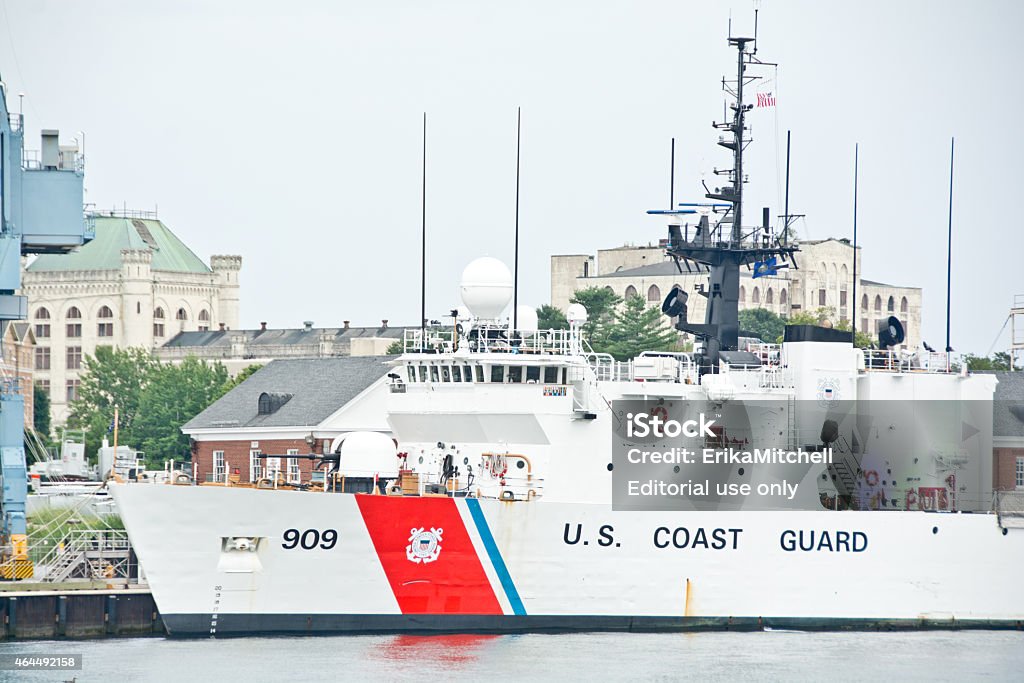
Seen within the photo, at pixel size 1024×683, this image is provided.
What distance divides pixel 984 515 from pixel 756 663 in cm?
835

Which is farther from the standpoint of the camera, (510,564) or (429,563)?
(510,564)

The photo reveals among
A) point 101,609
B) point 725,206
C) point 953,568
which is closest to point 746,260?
point 725,206

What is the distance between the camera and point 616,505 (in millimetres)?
40812

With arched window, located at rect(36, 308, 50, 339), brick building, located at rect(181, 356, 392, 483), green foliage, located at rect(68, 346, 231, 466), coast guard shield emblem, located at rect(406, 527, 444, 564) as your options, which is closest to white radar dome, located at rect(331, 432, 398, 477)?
coast guard shield emblem, located at rect(406, 527, 444, 564)

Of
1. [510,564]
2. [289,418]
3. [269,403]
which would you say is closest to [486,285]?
[510,564]

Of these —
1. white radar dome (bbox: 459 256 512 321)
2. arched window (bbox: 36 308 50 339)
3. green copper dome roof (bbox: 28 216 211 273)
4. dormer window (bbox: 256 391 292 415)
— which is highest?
green copper dome roof (bbox: 28 216 211 273)

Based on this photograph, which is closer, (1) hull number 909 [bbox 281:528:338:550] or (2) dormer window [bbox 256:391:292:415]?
(1) hull number 909 [bbox 281:528:338:550]

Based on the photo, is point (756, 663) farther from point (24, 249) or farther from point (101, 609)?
point (24, 249)

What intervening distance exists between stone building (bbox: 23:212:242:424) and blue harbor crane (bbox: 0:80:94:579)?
84.3m

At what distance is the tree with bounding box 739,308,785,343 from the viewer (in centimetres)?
10438

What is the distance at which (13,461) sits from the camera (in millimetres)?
44312

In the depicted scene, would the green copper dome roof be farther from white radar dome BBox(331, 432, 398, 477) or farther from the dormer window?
white radar dome BBox(331, 432, 398, 477)

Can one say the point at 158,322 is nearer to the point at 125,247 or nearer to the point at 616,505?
the point at 125,247

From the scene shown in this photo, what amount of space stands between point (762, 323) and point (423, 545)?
7040 cm
